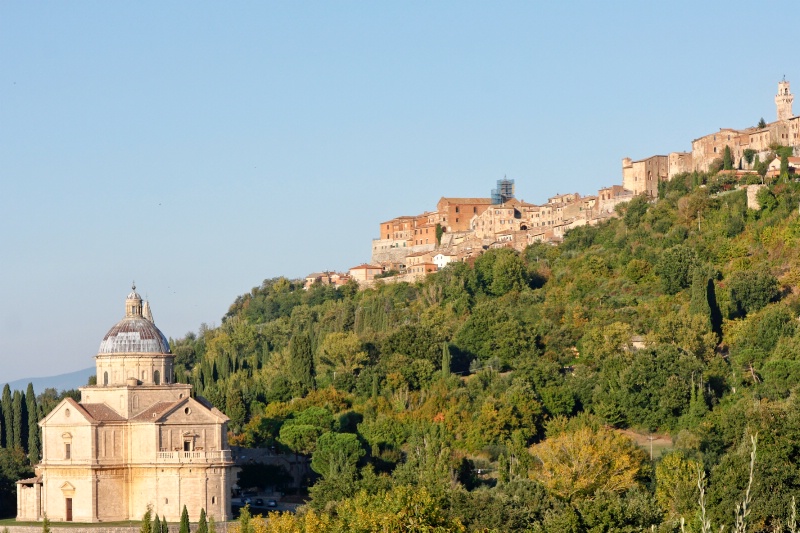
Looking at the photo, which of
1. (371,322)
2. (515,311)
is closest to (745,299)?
(515,311)

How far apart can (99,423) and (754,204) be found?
48814 millimetres

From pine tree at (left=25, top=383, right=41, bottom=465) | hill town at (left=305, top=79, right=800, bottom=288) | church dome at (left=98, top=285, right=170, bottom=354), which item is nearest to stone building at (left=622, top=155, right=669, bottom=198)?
hill town at (left=305, top=79, right=800, bottom=288)

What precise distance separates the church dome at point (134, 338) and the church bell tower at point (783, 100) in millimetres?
60330

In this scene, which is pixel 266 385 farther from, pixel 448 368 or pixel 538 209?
pixel 538 209

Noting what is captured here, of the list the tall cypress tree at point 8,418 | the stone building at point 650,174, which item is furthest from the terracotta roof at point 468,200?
the tall cypress tree at point 8,418

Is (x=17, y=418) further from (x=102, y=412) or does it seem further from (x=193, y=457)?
(x=193, y=457)

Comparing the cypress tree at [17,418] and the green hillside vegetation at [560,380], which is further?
the cypress tree at [17,418]

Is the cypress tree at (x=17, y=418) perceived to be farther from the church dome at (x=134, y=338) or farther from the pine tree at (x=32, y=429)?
the church dome at (x=134, y=338)

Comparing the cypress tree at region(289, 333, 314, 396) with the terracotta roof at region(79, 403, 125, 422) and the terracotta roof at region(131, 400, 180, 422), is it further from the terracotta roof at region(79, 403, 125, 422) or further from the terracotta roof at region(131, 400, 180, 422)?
the terracotta roof at region(79, 403, 125, 422)

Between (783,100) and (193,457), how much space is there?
210ft

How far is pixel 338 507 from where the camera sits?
50219 millimetres

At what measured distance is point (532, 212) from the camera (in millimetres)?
123688

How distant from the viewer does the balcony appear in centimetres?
5744

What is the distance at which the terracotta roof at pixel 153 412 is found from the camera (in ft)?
191
